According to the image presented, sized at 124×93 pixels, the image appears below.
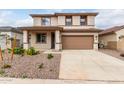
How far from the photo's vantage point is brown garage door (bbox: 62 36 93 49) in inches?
1064

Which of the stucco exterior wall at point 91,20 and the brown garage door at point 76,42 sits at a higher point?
the stucco exterior wall at point 91,20

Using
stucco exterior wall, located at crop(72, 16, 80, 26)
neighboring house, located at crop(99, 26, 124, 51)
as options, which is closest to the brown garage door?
stucco exterior wall, located at crop(72, 16, 80, 26)

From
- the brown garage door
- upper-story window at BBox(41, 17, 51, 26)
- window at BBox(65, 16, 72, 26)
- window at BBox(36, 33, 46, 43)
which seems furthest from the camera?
upper-story window at BBox(41, 17, 51, 26)

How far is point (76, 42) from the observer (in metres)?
27.2

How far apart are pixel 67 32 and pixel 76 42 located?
1999 mm

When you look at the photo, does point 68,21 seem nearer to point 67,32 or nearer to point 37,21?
point 67,32

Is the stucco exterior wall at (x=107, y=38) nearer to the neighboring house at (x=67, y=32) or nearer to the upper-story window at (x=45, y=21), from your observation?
the neighboring house at (x=67, y=32)

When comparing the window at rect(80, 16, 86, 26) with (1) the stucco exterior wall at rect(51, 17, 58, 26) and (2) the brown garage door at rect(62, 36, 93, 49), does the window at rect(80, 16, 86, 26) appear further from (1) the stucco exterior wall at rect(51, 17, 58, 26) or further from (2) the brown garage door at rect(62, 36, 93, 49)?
(1) the stucco exterior wall at rect(51, 17, 58, 26)

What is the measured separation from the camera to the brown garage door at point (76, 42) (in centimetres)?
2703

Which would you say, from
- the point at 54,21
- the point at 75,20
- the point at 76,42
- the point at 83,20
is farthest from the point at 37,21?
the point at 83,20

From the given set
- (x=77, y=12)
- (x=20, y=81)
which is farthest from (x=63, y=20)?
(x=20, y=81)

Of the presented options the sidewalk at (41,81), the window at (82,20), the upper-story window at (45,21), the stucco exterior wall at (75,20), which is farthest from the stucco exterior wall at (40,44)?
the sidewalk at (41,81)
